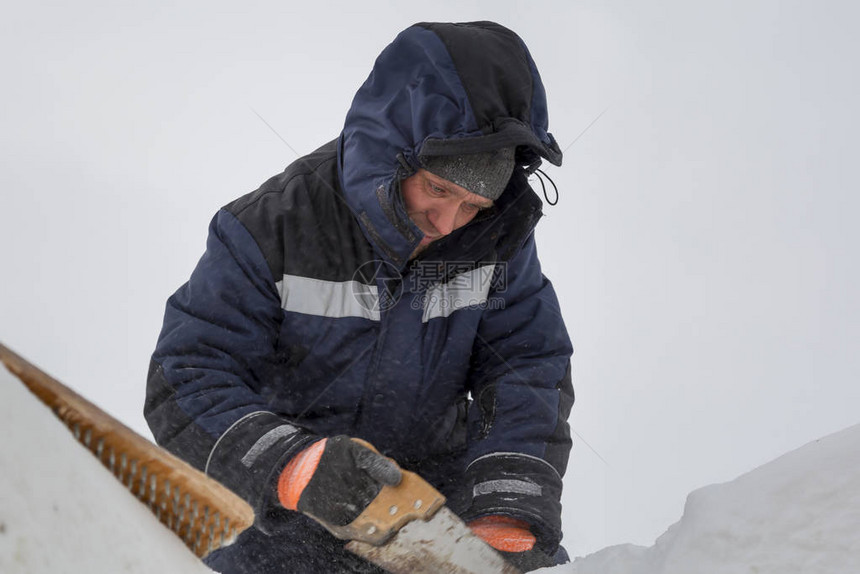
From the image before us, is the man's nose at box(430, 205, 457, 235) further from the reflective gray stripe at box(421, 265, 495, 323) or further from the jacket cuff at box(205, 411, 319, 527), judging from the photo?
the jacket cuff at box(205, 411, 319, 527)

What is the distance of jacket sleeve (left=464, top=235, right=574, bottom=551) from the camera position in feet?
6.89

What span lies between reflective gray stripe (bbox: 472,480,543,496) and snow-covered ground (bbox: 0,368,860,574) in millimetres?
684

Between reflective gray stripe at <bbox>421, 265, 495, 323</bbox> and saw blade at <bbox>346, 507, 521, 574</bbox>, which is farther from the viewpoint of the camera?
reflective gray stripe at <bbox>421, 265, 495, 323</bbox>

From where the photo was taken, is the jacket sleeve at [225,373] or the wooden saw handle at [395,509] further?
the jacket sleeve at [225,373]

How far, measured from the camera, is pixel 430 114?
6.00 feet

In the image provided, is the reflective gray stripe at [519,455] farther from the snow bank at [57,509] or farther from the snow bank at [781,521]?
the snow bank at [57,509]

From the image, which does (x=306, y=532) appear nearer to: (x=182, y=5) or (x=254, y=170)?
(x=254, y=170)

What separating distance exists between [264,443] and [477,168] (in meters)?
0.92

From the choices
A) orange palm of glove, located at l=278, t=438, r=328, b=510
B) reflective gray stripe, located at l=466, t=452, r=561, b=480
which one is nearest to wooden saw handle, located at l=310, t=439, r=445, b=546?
orange palm of glove, located at l=278, t=438, r=328, b=510

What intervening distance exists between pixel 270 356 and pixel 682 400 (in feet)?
13.7

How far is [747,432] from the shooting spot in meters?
5.11

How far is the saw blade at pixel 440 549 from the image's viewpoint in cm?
157

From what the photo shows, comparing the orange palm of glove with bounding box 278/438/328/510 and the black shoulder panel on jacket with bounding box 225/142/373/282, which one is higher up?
the black shoulder panel on jacket with bounding box 225/142/373/282

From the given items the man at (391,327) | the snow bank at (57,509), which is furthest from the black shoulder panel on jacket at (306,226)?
the snow bank at (57,509)
